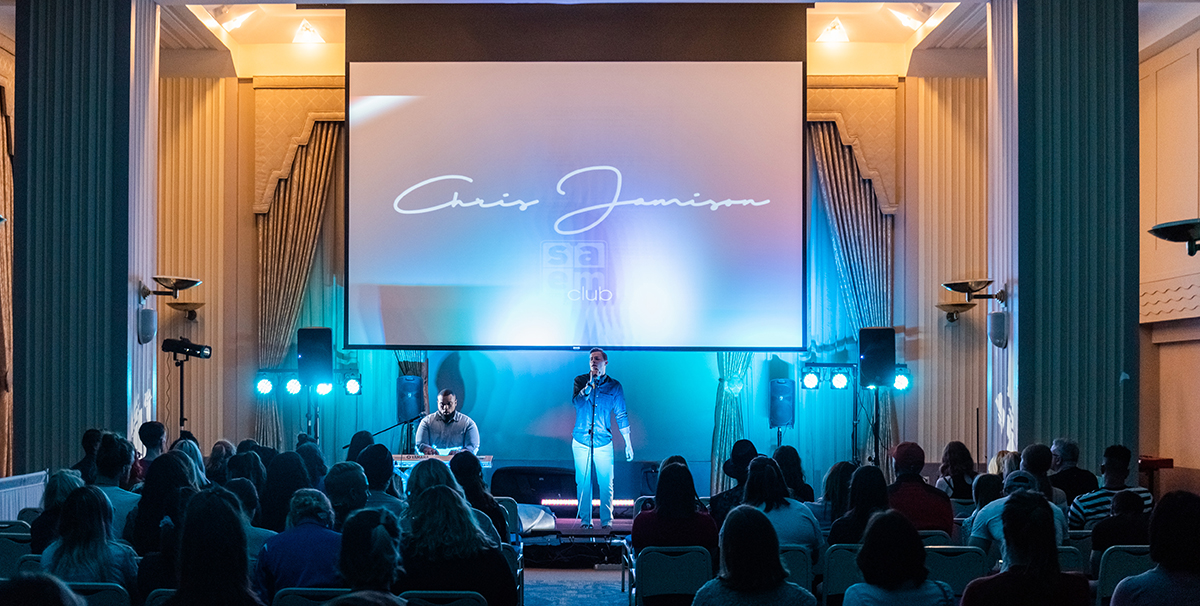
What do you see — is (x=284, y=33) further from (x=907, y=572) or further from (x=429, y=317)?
(x=907, y=572)

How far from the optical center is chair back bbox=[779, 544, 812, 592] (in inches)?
158

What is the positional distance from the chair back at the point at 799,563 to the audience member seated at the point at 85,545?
2.39m

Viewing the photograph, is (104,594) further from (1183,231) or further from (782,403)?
(782,403)

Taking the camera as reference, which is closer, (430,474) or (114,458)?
(430,474)

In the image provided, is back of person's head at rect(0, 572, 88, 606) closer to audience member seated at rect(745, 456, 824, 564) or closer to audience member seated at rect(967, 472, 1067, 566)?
audience member seated at rect(745, 456, 824, 564)

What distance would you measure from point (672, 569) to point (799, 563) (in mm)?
501

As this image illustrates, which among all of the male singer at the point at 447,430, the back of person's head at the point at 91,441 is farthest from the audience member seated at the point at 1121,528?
the male singer at the point at 447,430

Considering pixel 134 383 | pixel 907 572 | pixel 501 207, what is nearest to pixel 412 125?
pixel 501 207

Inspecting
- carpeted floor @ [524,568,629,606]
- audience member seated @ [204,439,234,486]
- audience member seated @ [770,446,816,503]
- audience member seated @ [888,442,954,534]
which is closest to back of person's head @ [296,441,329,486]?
audience member seated @ [204,439,234,486]

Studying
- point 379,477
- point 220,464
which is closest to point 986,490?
point 379,477

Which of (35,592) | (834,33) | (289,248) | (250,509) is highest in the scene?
(834,33)

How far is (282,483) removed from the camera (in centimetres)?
442

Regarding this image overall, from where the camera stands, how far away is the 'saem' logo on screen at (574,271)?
28.9 ft

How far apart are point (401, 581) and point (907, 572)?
1550 millimetres
